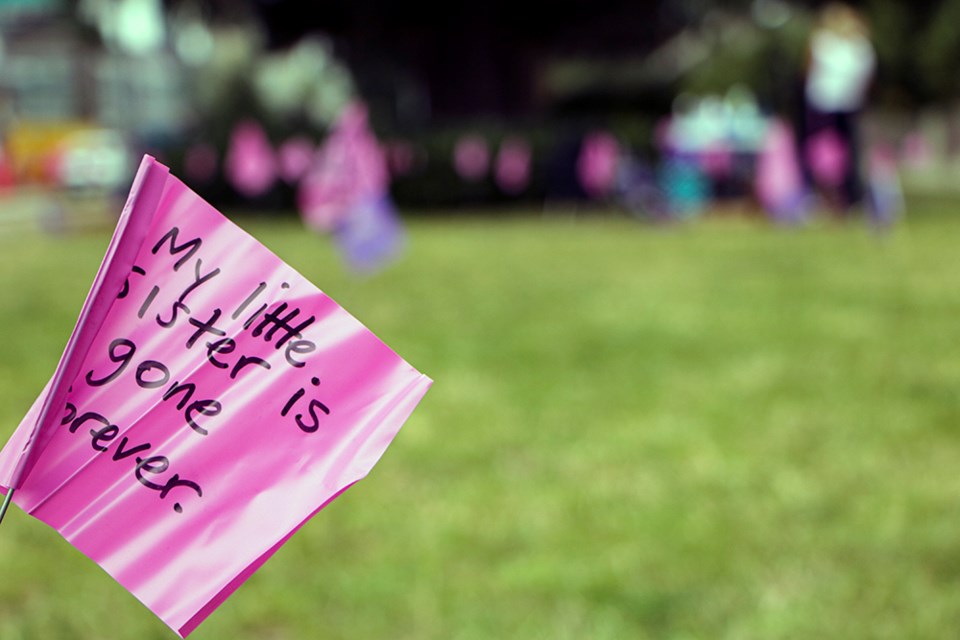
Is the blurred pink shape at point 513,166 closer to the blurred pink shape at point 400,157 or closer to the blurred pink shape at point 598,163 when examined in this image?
the blurred pink shape at point 598,163

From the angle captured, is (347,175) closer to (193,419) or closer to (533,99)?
(193,419)

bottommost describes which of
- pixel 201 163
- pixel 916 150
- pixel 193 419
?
pixel 916 150

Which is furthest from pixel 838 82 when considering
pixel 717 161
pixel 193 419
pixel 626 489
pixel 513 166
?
pixel 193 419

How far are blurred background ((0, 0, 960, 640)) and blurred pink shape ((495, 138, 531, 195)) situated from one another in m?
0.04

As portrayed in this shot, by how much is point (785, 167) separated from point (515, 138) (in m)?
5.48

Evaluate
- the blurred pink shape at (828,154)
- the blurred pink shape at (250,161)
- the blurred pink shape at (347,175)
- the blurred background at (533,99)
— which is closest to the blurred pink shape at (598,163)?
the blurred background at (533,99)

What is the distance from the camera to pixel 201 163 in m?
17.2

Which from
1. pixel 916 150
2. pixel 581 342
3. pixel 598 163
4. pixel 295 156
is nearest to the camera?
pixel 581 342

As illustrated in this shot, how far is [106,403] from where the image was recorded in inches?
51.0

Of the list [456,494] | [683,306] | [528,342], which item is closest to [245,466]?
[456,494]

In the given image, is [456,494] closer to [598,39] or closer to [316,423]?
[316,423]

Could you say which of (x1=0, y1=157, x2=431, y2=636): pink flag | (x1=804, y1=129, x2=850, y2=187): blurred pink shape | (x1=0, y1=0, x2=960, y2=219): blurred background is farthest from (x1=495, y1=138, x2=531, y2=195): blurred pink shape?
(x1=0, y1=157, x2=431, y2=636): pink flag

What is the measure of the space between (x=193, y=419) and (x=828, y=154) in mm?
12253

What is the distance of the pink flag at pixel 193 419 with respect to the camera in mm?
1273
